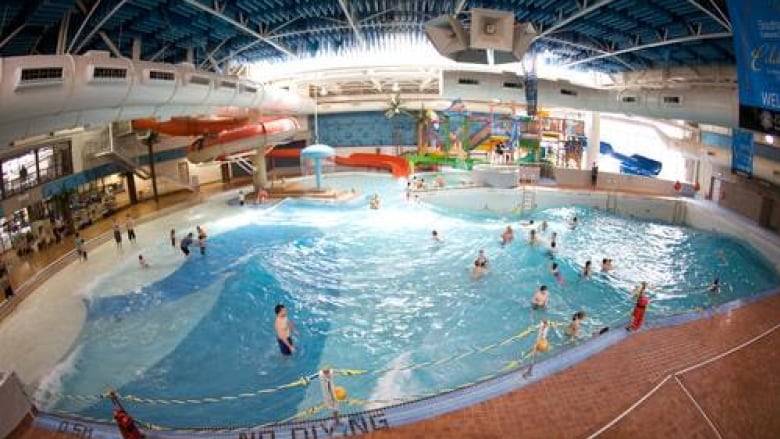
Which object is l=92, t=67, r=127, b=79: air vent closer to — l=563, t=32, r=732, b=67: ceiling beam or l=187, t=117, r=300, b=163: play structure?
l=187, t=117, r=300, b=163: play structure

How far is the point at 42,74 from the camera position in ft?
24.9

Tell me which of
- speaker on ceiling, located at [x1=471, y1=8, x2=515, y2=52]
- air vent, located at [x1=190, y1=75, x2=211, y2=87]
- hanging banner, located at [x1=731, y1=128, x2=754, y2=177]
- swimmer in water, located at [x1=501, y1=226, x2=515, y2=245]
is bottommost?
swimmer in water, located at [x1=501, y1=226, x2=515, y2=245]

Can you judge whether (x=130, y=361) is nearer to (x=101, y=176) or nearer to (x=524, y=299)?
(x=524, y=299)

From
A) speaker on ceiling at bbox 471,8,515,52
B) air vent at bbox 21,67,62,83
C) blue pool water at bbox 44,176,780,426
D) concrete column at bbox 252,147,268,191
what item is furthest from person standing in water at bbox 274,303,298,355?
concrete column at bbox 252,147,268,191

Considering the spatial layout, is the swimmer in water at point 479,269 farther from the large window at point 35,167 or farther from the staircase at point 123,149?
the staircase at point 123,149

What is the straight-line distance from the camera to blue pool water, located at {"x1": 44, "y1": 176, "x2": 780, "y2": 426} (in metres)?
8.27

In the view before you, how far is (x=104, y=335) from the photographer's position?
10.3 meters

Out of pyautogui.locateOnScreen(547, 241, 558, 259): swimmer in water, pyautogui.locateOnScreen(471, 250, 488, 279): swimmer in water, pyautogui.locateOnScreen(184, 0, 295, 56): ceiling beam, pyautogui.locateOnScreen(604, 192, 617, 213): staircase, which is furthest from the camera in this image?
pyautogui.locateOnScreen(604, 192, 617, 213): staircase

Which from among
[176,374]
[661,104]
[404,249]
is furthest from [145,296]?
[661,104]

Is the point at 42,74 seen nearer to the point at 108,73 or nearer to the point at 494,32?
the point at 108,73

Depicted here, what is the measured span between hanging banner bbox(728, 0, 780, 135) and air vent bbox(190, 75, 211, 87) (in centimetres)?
1222

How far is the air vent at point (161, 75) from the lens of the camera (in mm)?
10769

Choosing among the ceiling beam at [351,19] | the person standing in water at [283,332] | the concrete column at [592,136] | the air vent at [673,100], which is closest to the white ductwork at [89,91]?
the ceiling beam at [351,19]

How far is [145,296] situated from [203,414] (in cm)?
583
